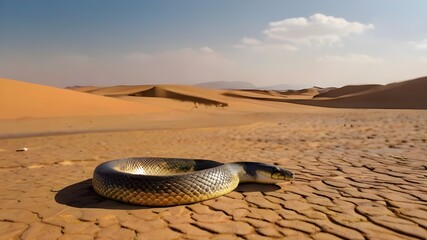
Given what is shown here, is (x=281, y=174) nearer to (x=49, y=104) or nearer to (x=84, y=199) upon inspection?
(x=84, y=199)

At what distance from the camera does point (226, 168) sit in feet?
14.9

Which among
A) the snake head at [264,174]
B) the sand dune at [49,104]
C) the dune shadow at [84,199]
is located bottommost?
the dune shadow at [84,199]

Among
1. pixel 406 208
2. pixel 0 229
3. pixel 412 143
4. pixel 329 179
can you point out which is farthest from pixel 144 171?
pixel 412 143

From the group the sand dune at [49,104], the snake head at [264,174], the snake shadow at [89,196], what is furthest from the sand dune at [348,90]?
the snake shadow at [89,196]

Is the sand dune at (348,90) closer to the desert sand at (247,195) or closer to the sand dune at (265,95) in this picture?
the sand dune at (265,95)

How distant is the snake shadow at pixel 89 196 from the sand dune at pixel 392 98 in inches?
1246

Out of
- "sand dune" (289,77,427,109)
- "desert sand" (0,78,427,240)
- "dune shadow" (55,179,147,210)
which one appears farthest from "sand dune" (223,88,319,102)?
"dune shadow" (55,179,147,210)

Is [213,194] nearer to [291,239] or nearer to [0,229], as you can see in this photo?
[291,239]

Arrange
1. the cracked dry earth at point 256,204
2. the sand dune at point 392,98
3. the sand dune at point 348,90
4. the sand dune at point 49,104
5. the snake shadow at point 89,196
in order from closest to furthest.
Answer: the cracked dry earth at point 256,204, the snake shadow at point 89,196, the sand dune at point 49,104, the sand dune at point 392,98, the sand dune at point 348,90

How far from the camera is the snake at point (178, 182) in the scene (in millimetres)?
3928

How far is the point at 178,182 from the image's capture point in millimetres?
3959

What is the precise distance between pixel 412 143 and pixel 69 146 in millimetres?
8619

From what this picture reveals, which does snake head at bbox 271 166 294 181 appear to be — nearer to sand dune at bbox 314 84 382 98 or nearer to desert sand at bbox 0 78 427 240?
desert sand at bbox 0 78 427 240

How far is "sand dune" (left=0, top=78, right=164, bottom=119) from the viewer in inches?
707
